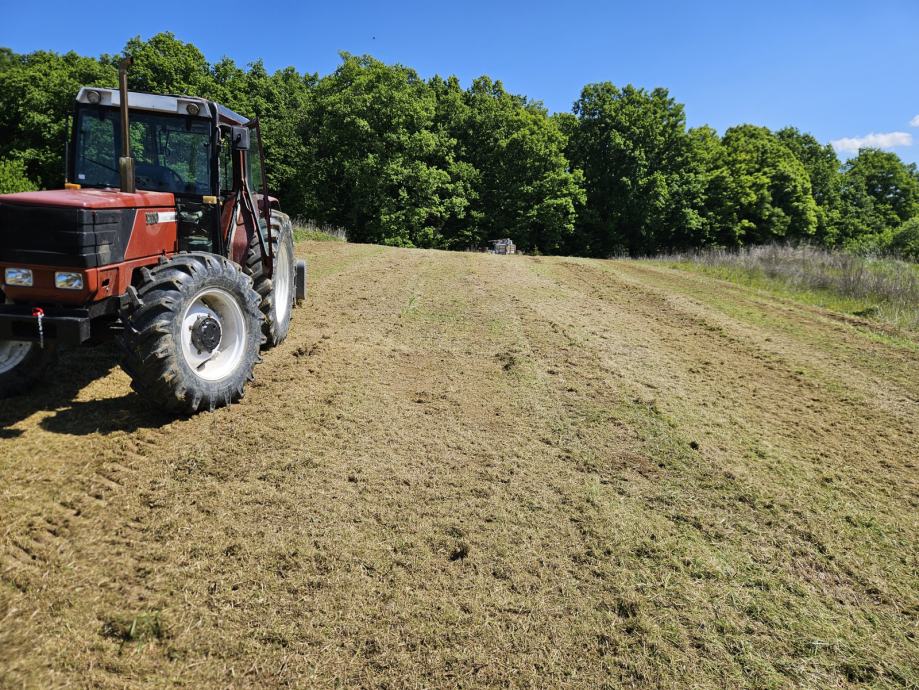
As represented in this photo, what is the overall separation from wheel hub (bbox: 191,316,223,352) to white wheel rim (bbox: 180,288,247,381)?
2 cm

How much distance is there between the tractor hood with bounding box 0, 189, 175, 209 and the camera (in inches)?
146

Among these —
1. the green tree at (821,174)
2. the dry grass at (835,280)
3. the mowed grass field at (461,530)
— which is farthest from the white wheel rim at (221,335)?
the green tree at (821,174)

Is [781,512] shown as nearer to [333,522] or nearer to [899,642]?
[899,642]

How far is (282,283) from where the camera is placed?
733cm

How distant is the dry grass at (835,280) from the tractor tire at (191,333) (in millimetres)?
10630

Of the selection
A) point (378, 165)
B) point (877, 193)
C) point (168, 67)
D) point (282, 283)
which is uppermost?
point (168, 67)

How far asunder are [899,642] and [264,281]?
5885 mm

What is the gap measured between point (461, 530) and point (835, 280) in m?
14.1

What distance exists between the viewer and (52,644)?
223 cm

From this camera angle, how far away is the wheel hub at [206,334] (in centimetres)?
438

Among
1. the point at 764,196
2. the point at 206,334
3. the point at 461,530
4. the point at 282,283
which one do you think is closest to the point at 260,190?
the point at 282,283

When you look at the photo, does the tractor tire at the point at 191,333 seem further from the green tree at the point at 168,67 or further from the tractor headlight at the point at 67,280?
the green tree at the point at 168,67

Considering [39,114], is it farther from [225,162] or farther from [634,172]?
[634,172]

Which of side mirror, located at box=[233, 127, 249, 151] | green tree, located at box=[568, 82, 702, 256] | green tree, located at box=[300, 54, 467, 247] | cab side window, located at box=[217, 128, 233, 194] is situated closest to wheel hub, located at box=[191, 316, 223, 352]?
cab side window, located at box=[217, 128, 233, 194]
